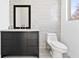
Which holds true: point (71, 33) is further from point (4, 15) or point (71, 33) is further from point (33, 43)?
point (4, 15)

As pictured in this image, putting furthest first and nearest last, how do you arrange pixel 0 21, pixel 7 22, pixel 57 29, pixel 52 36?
pixel 57 29, pixel 52 36, pixel 7 22, pixel 0 21

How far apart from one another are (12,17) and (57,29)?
1689 mm

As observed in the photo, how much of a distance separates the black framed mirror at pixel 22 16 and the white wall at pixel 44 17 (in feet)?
0.50

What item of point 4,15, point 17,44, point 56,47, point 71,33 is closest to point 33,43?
point 17,44

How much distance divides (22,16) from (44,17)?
798 millimetres

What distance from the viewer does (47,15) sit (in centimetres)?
511

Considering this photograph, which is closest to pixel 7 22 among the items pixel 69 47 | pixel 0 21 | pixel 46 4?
pixel 0 21

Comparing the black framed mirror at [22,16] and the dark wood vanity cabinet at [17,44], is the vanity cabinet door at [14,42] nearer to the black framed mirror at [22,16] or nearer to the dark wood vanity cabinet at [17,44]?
the dark wood vanity cabinet at [17,44]

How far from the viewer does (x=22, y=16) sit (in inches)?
195

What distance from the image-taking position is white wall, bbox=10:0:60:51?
508cm

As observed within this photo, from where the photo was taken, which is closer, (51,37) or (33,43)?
(33,43)

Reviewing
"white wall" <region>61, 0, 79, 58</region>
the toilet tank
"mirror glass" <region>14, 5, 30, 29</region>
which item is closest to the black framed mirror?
"mirror glass" <region>14, 5, 30, 29</region>

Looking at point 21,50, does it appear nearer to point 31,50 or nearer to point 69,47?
point 31,50

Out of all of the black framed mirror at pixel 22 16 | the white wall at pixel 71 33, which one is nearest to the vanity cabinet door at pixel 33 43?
the black framed mirror at pixel 22 16
